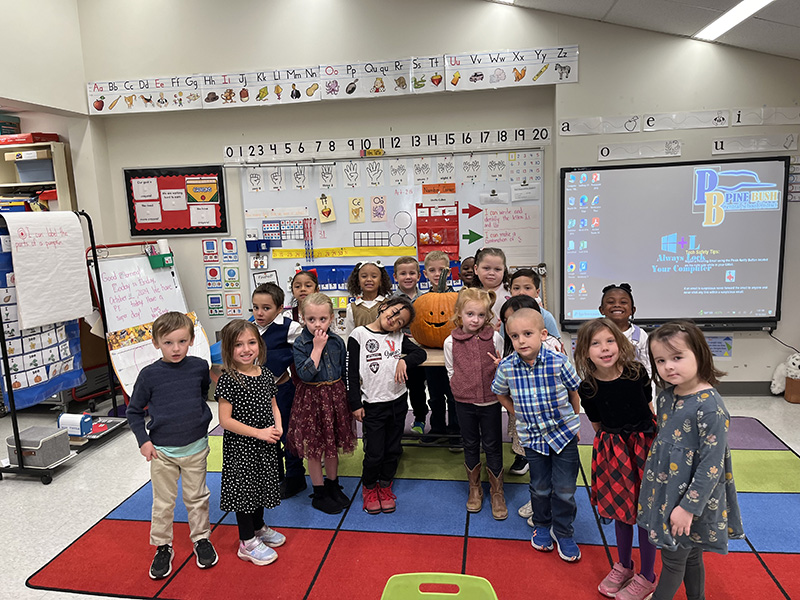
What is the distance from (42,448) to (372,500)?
6.95ft

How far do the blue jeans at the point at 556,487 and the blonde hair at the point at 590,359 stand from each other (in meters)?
0.36

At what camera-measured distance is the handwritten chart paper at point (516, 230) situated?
450 centimetres

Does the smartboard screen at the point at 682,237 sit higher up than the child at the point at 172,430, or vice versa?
the smartboard screen at the point at 682,237

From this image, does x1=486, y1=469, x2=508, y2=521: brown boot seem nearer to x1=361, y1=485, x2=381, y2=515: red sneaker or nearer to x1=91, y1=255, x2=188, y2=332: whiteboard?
x1=361, y1=485, x2=381, y2=515: red sneaker

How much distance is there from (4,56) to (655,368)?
4.81 meters

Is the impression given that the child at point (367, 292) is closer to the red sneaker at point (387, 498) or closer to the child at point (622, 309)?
the red sneaker at point (387, 498)

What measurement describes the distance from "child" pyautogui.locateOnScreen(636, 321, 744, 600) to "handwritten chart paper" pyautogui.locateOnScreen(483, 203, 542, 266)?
2.79 metres

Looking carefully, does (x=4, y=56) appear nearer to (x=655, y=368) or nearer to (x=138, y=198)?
(x=138, y=198)

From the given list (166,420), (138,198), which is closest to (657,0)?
(166,420)

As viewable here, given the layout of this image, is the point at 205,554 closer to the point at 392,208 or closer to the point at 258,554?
the point at 258,554

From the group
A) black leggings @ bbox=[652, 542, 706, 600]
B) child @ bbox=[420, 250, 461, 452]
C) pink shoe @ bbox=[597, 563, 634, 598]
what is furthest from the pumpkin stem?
black leggings @ bbox=[652, 542, 706, 600]

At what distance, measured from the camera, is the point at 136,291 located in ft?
14.4

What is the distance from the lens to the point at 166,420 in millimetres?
2266

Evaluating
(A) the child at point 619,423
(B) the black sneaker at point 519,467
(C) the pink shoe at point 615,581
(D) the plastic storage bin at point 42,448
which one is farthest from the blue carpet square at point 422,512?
(D) the plastic storage bin at point 42,448
